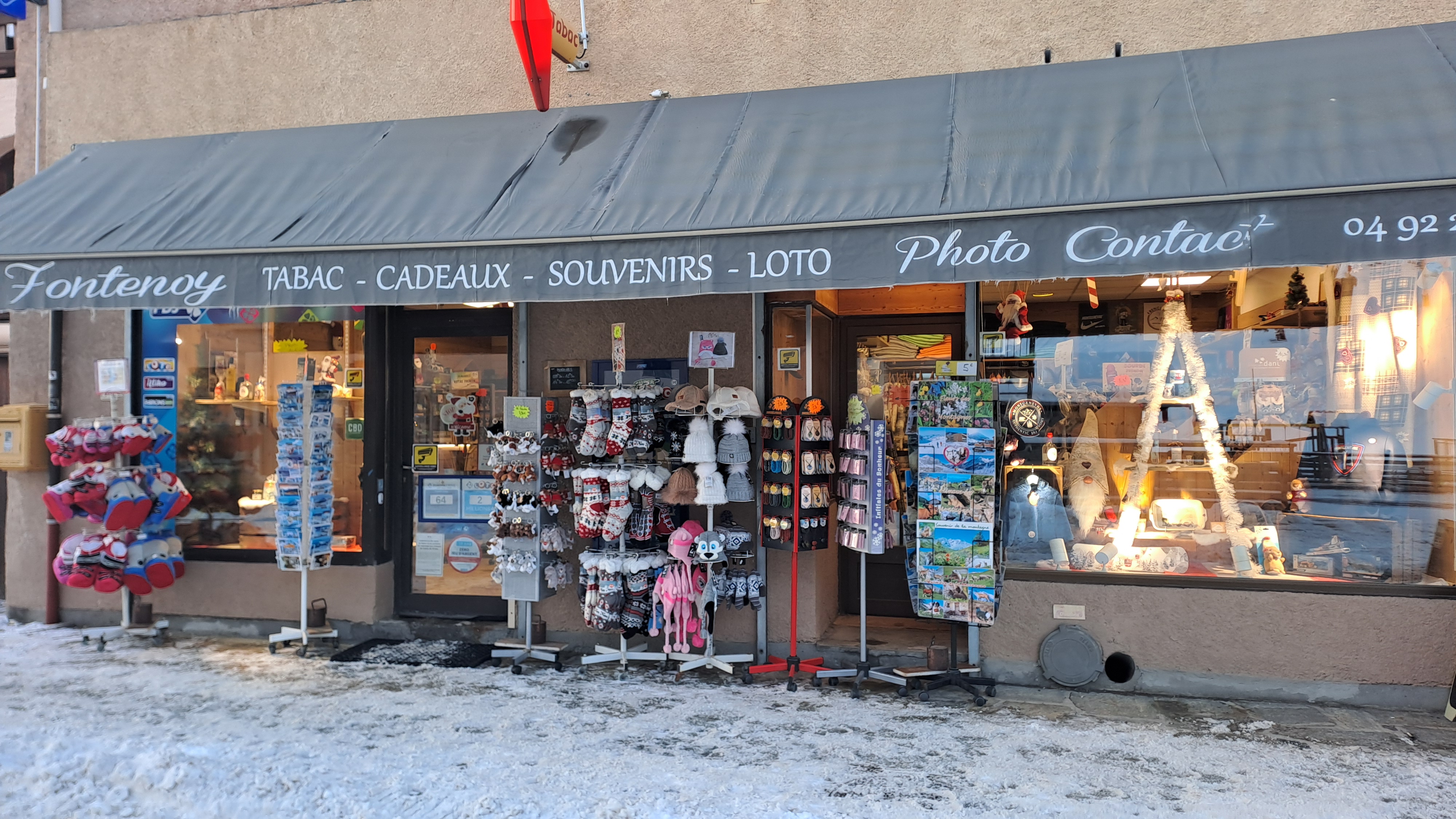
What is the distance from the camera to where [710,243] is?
14.7 ft

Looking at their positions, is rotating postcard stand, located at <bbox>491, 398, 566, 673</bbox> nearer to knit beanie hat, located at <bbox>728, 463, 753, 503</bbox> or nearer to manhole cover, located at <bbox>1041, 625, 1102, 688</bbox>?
knit beanie hat, located at <bbox>728, 463, 753, 503</bbox>

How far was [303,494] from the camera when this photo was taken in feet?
21.0

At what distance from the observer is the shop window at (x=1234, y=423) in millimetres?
5328

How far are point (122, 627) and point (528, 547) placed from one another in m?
3.20

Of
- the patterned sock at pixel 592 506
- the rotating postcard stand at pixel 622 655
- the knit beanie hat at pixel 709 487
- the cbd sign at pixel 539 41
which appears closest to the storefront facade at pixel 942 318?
the cbd sign at pixel 539 41

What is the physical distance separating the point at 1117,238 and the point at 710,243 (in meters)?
1.83

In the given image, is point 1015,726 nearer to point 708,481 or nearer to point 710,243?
point 708,481

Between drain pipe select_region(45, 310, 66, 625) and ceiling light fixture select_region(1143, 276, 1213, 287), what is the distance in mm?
7616

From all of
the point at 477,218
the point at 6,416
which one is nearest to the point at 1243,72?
the point at 477,218

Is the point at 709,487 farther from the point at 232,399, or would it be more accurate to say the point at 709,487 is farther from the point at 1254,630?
the point at 232,399

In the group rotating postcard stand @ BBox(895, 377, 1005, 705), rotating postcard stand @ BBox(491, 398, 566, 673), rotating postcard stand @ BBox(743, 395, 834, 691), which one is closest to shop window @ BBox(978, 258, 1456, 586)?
rotating postcard stand @ BBox(895, 377, 1005, 705)

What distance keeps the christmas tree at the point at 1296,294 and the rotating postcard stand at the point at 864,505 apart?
2.50 metres

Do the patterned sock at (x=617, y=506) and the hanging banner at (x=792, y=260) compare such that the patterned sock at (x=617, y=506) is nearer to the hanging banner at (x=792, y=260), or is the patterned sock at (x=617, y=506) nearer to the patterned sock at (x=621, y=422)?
the patterned sock at (x=621, y=422)

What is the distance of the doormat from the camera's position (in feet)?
20.0
